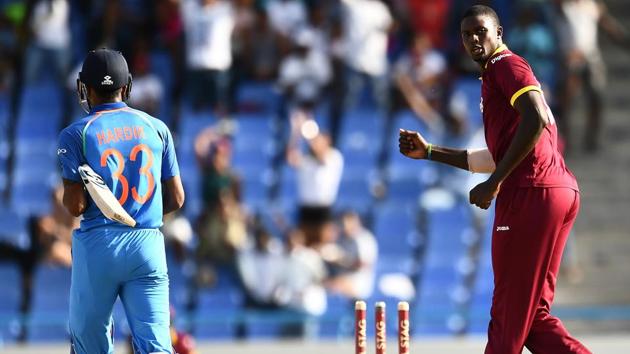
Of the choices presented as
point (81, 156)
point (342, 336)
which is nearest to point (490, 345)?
point (81, 156)

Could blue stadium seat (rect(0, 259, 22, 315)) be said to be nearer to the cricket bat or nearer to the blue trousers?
the blue trousers

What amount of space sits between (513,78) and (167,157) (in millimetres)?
1891

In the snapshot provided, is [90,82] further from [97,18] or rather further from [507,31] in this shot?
[507,31]

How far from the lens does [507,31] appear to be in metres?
20.3

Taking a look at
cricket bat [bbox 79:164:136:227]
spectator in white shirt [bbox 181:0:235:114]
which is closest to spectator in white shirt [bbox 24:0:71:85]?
spectator in white shirt [bbox 181:0:235:114]

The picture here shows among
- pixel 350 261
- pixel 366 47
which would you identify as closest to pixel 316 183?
pixel 350 261

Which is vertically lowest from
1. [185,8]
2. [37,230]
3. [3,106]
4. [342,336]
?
[342,336]

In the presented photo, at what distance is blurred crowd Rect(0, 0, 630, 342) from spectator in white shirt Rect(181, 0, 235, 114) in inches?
0.7

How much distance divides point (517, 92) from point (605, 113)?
13084 mm

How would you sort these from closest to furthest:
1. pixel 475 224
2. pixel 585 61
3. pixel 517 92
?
1. pixel 517 92
2. pixel 475 224
3. pixel 585 61

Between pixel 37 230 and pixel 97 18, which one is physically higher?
pixel 97 18

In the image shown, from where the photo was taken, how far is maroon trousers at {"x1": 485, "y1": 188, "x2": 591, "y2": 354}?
822 centimetres

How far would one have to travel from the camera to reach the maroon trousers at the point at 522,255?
8219mm

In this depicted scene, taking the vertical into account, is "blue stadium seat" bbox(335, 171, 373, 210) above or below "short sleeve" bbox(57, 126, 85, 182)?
above
